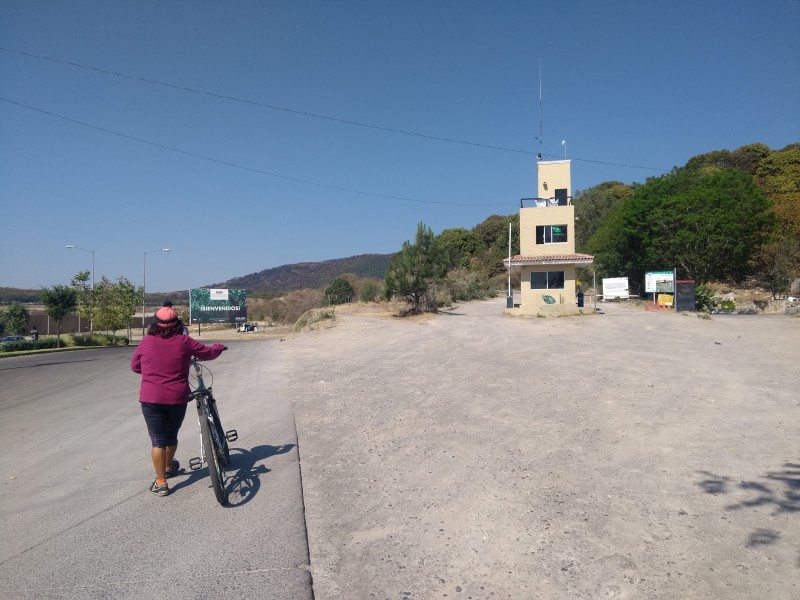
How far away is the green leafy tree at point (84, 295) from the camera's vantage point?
45469 mm

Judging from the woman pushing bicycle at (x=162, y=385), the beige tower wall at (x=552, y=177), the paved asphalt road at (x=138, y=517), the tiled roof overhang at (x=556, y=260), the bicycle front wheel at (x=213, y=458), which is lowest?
the paved asphalt road at (x=138, y=517)

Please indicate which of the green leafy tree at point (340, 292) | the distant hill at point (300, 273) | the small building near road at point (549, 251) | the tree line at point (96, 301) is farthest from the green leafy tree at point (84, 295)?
the distant hill at point (300, 273)

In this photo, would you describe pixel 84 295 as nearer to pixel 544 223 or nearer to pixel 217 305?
pixel 217 305

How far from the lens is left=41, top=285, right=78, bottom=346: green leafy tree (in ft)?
142

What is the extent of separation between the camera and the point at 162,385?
5.16 metres

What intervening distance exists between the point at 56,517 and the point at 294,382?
7.59 meters

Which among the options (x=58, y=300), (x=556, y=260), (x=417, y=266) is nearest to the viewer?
(x=556, y=260)

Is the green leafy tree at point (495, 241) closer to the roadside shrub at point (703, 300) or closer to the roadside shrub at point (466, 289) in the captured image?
the roadside shrub at point (466, 289)

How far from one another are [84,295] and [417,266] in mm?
30944

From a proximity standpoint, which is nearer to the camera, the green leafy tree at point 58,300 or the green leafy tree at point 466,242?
the green leafy tree at point 58,300

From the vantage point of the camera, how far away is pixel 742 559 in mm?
3691

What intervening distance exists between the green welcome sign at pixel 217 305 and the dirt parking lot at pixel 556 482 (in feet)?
153

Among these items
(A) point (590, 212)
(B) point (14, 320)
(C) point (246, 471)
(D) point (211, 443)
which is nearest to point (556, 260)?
(C) point (246, 471)

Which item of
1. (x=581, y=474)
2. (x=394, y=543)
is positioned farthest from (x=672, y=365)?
(x=394, y=543)
